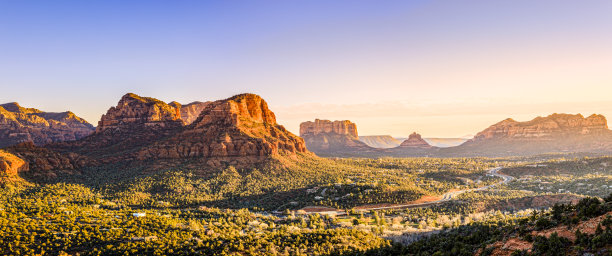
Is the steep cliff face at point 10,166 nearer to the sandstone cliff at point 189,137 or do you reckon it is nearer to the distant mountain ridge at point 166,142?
the distant mountain ridge at point 166,142

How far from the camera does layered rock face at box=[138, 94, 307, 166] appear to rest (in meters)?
122

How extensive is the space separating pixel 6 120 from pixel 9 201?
16438 cm

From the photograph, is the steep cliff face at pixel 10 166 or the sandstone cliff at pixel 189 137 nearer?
the steep cliff face at pixel 10 166

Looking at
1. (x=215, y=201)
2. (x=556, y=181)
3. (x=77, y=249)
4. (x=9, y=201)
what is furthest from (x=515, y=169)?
(x=9, y=201)

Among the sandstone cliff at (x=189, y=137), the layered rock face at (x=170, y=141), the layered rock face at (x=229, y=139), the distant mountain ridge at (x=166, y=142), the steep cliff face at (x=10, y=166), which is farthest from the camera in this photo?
the layered rock face at (x=229, y=139)

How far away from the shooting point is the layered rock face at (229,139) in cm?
12206

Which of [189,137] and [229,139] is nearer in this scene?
[229,139]

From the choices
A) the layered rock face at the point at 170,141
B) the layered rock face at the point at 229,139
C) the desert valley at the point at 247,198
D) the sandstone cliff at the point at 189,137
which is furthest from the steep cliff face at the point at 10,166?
the layered rock face at the point at 229,139

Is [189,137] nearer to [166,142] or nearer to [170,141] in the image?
[170,141]

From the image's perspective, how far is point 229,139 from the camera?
128 m

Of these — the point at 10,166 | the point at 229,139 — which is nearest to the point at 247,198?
the point at 229,139

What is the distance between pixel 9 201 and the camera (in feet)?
233

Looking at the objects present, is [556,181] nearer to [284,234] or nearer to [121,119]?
[284,234]

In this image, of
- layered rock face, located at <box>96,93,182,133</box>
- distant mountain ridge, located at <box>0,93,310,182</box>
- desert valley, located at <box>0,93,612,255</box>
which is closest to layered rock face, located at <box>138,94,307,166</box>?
distant mountain ridge, located at <box>0,93,310,182</box>
